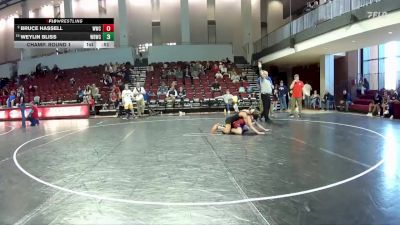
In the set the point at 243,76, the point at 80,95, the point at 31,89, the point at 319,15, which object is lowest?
the point at 80,95

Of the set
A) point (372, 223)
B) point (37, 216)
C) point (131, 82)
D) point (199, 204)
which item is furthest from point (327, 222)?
point (131, 82)

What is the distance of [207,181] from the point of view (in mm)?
5688

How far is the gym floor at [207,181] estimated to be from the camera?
424 cm

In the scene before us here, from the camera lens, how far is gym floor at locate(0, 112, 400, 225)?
4.24 metres

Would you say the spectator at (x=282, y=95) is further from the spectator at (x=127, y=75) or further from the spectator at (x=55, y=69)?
the spectator at (x=55, y=69)

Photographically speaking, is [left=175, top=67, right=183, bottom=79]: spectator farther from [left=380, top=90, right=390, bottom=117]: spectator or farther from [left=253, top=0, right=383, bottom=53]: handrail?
[left=380, top=90, right=390, bottom=117]: spectator

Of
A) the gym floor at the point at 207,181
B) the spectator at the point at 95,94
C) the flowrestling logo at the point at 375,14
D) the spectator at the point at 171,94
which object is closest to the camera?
the gym floor at the point at 207,181

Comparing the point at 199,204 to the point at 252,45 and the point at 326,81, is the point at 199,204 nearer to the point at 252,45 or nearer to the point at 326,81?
the point at 326,81

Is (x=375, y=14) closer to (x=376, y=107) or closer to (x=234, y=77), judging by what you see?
(x=376, y=107)

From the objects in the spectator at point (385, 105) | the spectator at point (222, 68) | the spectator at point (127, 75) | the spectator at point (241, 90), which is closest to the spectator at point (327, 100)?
the spectator at point (241, 90)

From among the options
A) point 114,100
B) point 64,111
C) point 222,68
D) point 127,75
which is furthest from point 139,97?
point 222,68
